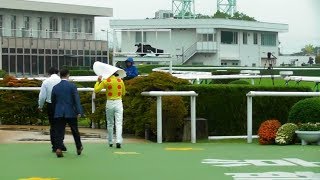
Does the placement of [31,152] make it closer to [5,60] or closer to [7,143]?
[7,143]

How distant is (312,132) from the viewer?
15.9m

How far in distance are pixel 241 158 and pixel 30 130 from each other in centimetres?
780

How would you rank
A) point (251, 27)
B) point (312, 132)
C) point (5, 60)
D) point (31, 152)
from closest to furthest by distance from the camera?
point (31, 152)
point (312, 132)
point (5, 60)
point (251, 27)

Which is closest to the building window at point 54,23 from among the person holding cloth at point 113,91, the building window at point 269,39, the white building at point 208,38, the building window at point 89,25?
Answer: the building window at point 89,25

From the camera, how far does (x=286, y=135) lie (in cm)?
1628

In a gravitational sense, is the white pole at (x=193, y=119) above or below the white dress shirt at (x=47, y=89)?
below

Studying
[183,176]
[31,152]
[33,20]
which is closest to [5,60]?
[33,20]

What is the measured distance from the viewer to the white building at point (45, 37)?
56406mm

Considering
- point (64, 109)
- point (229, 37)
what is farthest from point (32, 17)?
point (64, 109)

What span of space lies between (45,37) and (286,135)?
45.1 meters

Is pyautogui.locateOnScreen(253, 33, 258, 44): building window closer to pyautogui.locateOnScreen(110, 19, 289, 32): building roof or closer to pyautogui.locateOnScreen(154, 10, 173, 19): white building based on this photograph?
pyautogui.locateOnScreen(110, 19, 289, 32): building roof

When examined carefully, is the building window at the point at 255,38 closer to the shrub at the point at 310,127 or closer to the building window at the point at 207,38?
the building window at the point at 207,38

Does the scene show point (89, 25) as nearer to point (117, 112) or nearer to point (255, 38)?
point (255, 38)

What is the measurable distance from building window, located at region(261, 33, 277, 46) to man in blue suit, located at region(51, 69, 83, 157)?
76.5 meters
